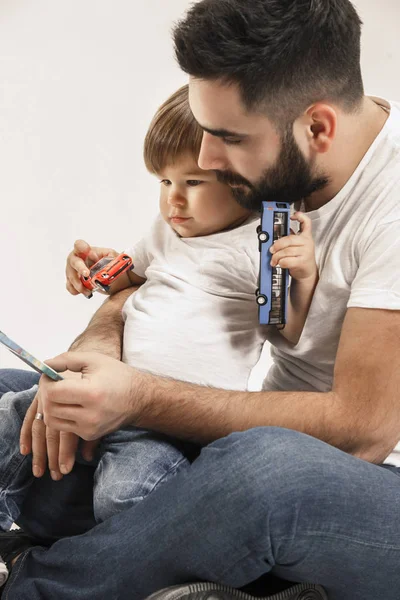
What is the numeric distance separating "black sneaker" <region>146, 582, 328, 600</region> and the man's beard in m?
0.70

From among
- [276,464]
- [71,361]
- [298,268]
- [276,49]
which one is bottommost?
[276,464]

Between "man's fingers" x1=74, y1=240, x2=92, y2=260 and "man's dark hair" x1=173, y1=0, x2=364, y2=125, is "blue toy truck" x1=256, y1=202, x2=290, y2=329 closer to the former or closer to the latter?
"man's dark hair" x1=173, y1=0, x2=364, y2=125

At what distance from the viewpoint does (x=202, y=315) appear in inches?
71.6

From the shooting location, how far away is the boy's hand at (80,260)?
2027 mm

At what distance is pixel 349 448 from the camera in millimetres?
1613

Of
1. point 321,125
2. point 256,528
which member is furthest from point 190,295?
point 256,528

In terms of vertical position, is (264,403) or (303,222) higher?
(303,222)

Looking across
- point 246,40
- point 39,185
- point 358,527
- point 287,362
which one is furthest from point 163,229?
point 39,185

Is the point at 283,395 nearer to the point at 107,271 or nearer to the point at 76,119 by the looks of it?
the point at 107,271

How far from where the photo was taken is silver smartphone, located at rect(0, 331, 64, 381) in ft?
4.56

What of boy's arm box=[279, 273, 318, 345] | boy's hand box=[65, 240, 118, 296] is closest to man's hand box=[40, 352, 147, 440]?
boy's arm box=[279, 273, 318, 345]

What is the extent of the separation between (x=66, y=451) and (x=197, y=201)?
0.55 m

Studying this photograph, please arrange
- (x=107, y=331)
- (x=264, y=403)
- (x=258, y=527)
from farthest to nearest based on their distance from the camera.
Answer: (x=107, y=331)
(x=264, y=403)
(x=258, y=527)

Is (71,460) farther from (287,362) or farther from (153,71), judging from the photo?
(153,71)
